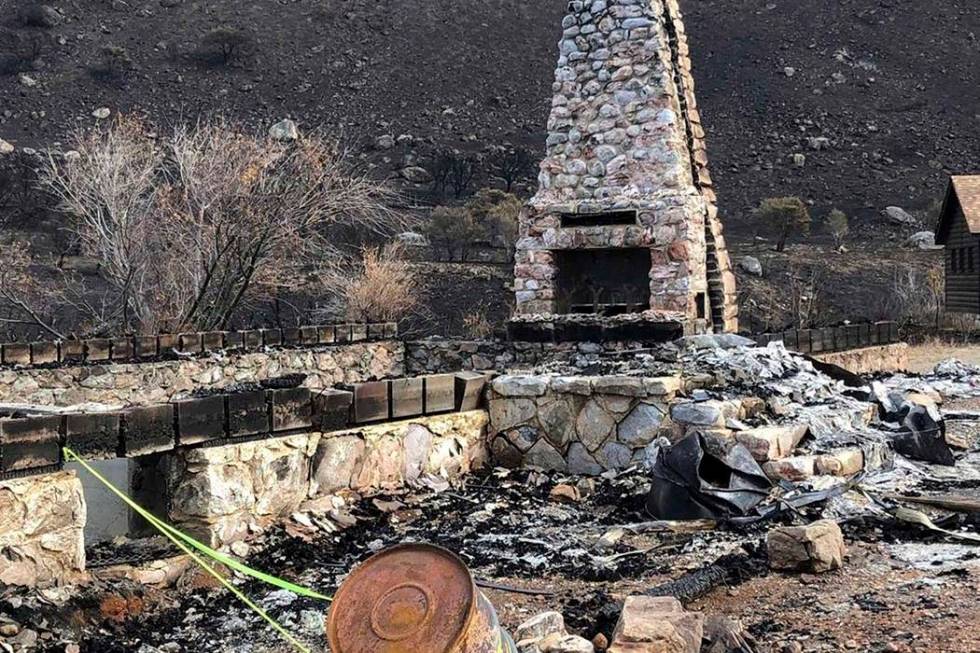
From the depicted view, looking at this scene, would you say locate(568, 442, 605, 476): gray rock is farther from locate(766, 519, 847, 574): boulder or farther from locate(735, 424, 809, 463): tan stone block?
locate(766, 519, 847, 574): boulder

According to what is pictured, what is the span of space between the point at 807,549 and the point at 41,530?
12.7 feet

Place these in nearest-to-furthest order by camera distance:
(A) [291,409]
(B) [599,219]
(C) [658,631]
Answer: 1. (C) [658,631]
2. (A) [291,409]
3. (B) [599,219]

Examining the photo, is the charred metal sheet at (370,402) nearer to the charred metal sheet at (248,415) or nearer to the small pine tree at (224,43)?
the charred metal sheet at (248,415)

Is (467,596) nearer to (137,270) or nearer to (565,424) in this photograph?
(565,424)

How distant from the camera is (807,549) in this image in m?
5.23

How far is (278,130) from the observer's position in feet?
129

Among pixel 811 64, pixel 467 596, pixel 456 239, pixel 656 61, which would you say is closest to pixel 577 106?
pixel 656 61

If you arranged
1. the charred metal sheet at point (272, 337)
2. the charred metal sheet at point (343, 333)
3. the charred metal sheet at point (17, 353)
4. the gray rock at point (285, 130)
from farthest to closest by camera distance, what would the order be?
the gray rock at point (285, 130), the charred metal sheet at point (343, 333), the charred metal sheet at point (272, 337), the charred metal sheet at point (17, 353)

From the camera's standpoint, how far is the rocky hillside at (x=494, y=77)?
43.1 meters

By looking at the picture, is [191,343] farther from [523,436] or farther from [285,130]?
[285,130]

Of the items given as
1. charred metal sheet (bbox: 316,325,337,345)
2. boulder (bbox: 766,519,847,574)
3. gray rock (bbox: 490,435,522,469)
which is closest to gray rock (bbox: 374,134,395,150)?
charred metal sheet (bbox: 316,325,337,345)

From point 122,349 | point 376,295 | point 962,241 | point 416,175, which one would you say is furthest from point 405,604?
point 416,175

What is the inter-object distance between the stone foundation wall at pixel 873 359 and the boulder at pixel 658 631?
1295 centimetres

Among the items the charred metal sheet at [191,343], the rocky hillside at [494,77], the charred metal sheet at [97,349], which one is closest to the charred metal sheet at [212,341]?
the charred metal sheet at [191,343]
